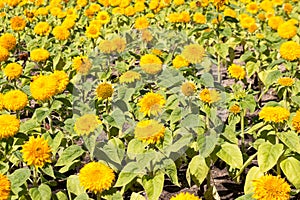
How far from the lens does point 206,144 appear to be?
3246 mm

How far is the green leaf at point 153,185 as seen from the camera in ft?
9.98

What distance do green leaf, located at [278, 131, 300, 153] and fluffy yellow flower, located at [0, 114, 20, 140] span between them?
5.46 ft

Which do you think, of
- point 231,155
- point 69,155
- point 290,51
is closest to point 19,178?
point 69,155

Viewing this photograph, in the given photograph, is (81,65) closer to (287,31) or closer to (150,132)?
(150,132)

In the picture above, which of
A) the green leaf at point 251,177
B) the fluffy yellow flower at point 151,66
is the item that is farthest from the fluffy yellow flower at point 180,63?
the green leaf at point 251,177

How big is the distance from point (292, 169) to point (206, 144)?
22.1 inches

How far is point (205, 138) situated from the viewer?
328 cm

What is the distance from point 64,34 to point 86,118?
8.33ft

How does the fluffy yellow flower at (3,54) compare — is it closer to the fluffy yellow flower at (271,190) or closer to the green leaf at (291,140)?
the green leaf at (291,140)

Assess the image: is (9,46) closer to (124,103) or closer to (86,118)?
(124,103)

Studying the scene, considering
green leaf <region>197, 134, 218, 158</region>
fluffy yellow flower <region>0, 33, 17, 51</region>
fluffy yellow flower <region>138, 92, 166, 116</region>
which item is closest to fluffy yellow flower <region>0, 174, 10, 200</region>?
fluffy yellow flower <region>138, 92, 166, 116</region>

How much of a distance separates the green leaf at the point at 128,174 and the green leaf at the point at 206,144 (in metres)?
0.43

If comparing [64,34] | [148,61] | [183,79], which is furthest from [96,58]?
[183,79]

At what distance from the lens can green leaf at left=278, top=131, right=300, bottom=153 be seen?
2979 mm
